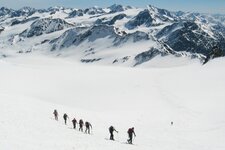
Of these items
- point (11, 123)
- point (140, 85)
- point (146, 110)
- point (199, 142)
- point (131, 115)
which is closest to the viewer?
point (11, 123)

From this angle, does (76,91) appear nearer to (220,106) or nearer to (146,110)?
(146,110)

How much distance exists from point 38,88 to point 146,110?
1032 inches

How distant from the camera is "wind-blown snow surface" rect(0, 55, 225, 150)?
30.9m

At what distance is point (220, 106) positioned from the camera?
186 ft

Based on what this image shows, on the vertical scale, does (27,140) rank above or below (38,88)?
above

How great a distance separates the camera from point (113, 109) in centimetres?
5856

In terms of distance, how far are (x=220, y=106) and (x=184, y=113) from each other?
245 inches

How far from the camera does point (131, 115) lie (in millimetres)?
53406

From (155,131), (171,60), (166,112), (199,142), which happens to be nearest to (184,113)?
(166,112)

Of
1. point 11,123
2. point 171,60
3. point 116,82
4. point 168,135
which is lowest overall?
point 171,60

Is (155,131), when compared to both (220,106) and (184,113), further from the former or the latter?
(220,106)

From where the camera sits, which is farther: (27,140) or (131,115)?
(131,115)

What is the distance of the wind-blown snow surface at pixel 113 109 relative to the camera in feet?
102

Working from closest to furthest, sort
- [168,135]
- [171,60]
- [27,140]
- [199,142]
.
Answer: [27,140] < [199,142] < [168,135] < [171,60]
